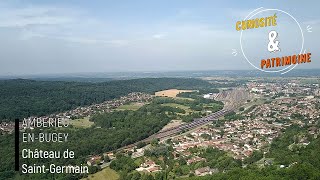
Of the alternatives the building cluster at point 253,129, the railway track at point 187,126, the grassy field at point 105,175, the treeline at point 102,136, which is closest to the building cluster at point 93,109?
the treeline at point 102,136

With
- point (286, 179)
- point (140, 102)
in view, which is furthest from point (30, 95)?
point (286, 179)

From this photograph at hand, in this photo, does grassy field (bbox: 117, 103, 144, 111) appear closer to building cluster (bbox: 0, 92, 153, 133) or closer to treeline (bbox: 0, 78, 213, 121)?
building cluster (bbox: 0, 92, 153, 133)

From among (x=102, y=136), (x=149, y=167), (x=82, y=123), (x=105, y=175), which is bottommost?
(x=105, y=175)

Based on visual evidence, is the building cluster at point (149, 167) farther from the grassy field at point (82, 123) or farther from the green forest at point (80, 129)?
the grassy field at point (82, 123)

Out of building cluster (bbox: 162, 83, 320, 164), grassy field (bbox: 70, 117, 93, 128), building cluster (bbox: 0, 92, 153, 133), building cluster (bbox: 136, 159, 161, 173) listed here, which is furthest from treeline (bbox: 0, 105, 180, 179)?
building cluster (bbox: 162, 83, 320, 164)

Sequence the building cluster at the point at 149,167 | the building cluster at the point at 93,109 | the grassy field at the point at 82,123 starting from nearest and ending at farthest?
the building cluster at the point at 149,167 → the building cluster at the point at 93,109 → the grassy field at the point at 82,123

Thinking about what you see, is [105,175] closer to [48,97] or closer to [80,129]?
[80,129]

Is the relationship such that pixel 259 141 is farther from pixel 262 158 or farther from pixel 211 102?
pixel 211 102

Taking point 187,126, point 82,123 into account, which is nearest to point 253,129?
point 187,126
